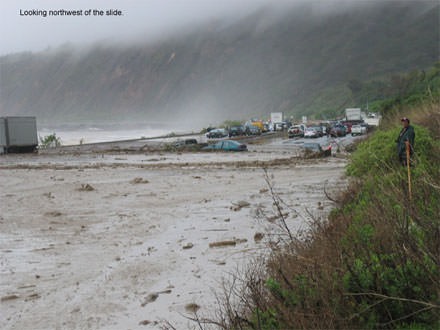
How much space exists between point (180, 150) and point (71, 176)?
20.1 meters

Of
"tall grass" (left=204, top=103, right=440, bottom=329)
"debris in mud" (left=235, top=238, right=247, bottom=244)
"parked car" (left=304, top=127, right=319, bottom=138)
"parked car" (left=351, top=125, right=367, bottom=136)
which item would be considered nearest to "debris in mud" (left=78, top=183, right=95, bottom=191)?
"debris in mud" (left=235, top=238, right=247, bottom=244)

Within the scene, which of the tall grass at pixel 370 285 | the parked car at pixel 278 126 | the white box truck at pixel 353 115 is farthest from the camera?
the white box truck at pixel 353 115

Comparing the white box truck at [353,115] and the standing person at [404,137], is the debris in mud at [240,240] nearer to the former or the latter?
the standing person at [404,137]

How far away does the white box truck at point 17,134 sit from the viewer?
40.9 meters

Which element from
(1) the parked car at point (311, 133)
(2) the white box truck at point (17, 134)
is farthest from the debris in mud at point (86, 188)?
(1) the parked car at point (311, 133)

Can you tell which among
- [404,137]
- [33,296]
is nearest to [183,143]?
[404,137]

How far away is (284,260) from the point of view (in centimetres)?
632

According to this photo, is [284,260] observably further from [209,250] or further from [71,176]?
[71,176]

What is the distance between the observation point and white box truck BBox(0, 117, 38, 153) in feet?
134

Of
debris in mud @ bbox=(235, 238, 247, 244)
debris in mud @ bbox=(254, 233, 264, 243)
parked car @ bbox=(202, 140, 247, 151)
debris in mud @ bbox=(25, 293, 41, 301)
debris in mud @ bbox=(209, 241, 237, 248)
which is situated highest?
parked car @ bbox=(202, 140, 247, 151)

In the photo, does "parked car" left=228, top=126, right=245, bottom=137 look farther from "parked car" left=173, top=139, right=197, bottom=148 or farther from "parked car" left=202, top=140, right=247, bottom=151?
"parked car" left=202, top=140, right=247, bottom=151

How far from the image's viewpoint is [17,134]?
4253 cm

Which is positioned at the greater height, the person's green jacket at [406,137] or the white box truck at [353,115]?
the white box truck at [353,115]

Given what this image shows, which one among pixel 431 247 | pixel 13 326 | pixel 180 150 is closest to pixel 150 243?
pixel 13 326
